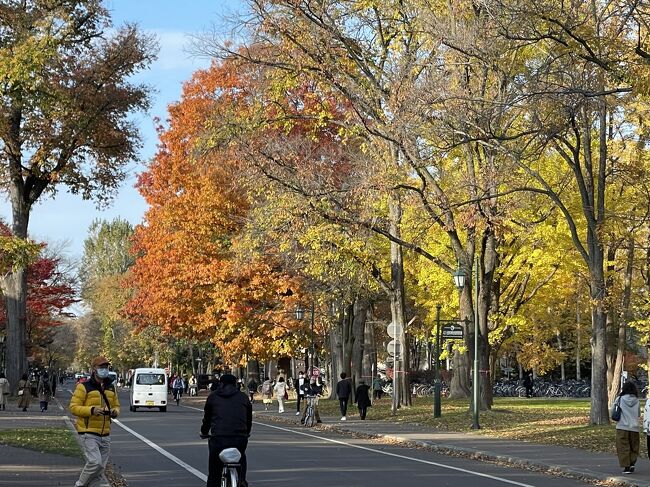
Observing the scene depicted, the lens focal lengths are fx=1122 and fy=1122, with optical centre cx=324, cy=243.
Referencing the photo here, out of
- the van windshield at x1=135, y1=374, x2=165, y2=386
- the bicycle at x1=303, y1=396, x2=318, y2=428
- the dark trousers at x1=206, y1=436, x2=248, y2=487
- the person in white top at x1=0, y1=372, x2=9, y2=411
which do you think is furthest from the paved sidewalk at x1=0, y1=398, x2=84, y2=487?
the van windshield at x1=135, y1=374, x2=165, y2=386

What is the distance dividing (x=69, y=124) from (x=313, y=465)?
25.0m

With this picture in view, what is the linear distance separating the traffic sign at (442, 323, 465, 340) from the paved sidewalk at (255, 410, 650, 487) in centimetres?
286

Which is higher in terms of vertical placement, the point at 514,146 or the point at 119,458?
the point at 514,146

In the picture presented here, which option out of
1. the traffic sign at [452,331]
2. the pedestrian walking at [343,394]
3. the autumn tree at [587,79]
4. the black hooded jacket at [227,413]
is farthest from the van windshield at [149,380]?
the black hooded jacket at [227,413]

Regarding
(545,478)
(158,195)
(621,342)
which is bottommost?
(545,478)

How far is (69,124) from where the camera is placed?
42094 millimetres

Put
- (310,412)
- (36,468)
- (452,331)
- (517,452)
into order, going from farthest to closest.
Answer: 1. (310,412)
2. (452,331)
3. (517,452)
4. (36,468)

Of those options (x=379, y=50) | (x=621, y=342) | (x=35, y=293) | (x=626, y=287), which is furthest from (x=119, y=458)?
(x=35, y=293)

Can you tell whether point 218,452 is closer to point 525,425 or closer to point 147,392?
point 525,425

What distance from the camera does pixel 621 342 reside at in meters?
49.8

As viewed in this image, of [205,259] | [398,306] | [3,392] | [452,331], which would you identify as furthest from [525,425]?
[205,259]

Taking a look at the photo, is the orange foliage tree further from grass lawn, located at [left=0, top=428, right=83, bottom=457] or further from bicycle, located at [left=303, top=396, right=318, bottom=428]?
grass lawn, located at [left=0, top=428, right=83, bottom=457]

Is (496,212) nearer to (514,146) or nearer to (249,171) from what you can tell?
(514,146)

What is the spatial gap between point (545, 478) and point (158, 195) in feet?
125
